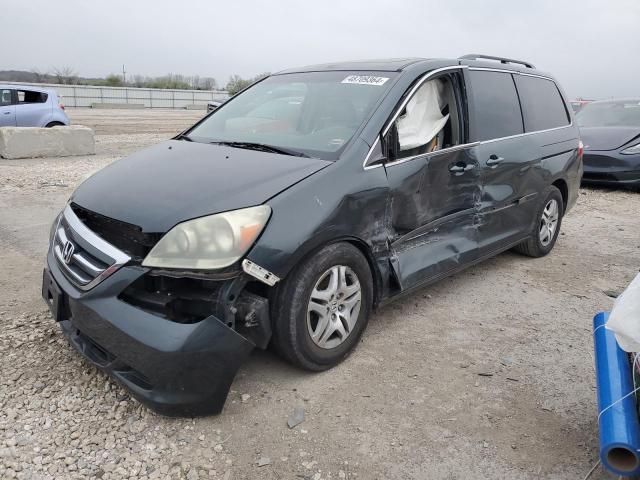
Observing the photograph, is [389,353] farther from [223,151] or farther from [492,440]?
[223,151]

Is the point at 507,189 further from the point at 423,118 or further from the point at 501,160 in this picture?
the point at 423,118

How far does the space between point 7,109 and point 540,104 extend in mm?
12052

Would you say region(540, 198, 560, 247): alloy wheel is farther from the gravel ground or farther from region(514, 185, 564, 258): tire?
the gravel ground

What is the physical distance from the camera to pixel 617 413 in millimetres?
2045

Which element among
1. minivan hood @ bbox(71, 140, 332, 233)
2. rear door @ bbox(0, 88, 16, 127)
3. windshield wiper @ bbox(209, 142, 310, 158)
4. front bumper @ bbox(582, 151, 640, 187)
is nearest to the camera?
minivan hood @ bbox(71, 140, 332, 233)

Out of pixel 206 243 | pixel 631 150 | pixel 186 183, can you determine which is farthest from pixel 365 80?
pixel 631 150

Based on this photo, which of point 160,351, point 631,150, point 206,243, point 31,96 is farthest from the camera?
point 31,96

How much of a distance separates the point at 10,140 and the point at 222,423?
32.0ft

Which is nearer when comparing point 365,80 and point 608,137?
point 365,80

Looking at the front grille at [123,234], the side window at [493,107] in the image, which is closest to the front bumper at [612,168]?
the side window at [493,107]

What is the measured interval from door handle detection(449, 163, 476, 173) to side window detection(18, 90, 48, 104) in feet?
40.4

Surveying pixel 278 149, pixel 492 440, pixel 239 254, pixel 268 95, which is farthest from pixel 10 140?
pixel 492 440

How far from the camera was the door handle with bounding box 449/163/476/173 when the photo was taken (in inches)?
146

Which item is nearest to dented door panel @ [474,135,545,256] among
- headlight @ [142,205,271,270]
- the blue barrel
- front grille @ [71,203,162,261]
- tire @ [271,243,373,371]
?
tire @ [271,243,373,371]
